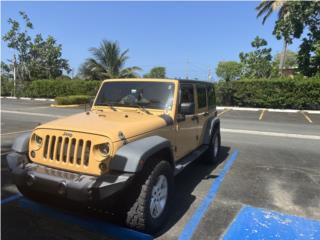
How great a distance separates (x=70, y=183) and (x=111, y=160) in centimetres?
50

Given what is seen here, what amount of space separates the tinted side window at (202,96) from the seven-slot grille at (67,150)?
10.4 ft

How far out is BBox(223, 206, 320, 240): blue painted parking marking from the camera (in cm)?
403

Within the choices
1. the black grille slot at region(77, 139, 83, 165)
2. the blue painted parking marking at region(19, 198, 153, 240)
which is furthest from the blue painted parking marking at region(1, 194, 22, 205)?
the black grille slot at region(77, 139, 83, 165)

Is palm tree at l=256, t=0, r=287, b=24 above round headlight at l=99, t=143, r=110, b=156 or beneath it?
above

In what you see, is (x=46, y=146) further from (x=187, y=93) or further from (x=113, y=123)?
(x=187, y=93)

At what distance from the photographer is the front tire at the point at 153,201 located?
371 cm

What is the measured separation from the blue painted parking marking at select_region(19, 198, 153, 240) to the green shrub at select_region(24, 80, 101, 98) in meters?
25.3

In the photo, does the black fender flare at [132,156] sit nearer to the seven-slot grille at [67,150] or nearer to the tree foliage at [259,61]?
the seven-slot grille at [67,150]

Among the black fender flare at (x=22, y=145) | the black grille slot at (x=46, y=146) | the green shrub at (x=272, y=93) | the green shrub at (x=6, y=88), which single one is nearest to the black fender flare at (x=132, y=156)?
the black grille slot at (x=46, y=146)

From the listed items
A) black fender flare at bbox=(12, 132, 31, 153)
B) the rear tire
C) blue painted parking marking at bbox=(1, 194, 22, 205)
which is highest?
black fender flare at bbox=(12, 132, 31, 153)

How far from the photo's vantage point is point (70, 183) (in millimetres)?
3414

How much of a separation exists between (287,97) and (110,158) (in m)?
21.6

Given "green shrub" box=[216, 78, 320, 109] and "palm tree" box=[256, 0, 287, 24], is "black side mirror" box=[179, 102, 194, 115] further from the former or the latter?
"palm tree" box=[256, 0, 287, 24]

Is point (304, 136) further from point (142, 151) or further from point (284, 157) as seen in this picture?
point (142, 151)
